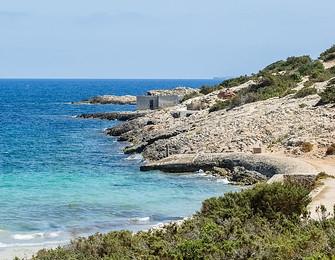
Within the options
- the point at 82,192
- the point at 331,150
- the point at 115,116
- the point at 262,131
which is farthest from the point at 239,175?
the point at 115,116

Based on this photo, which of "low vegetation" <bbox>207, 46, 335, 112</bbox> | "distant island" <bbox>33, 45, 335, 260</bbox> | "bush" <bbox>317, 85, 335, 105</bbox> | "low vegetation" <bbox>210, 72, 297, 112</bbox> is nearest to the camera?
"distant island" <bbox>33, 45, 335, 260</bbox>

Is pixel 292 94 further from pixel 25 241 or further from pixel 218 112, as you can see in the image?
pixel 25 241

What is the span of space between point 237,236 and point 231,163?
19481 millimetres

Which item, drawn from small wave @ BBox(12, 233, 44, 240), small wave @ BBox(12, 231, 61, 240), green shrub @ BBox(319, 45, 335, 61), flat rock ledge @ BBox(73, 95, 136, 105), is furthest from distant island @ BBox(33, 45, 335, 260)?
flat rock ledge @ BBox(73, 95, 136, 105)

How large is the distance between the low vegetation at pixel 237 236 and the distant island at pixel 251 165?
0.08ft

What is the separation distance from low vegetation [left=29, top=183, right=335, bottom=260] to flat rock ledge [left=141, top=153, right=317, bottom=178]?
34.6ft

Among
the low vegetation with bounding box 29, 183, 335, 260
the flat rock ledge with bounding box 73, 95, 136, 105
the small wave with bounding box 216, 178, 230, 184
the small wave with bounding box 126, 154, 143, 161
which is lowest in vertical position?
the flat rock ledge with bounding box 73, 95, 136, 105

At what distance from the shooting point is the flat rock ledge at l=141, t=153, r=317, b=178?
27656 mm

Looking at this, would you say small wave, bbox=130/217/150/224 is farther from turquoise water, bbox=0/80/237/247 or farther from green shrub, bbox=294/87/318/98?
green shrub, bbox=294/87/318/98

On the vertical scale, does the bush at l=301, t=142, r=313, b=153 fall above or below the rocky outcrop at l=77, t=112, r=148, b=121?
above

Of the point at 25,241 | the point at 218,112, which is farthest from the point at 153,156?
the point at 25,241

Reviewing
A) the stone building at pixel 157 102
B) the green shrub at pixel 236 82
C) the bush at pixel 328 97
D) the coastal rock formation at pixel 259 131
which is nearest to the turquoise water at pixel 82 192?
the coastal rock formation at pixel 259 131

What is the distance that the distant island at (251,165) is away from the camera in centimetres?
1170

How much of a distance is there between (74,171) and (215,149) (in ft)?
25.0
